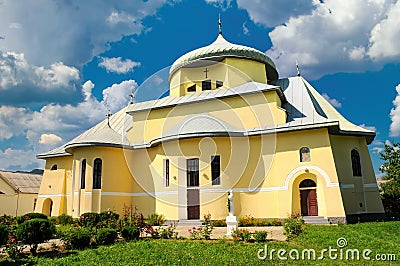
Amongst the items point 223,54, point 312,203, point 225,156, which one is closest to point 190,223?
point 225,156

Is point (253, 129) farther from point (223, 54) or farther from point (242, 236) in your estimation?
point (242, 236)

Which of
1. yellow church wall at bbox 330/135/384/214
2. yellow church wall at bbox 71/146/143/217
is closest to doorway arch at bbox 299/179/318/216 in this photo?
yellow church wall at bbox 330/135/384/214

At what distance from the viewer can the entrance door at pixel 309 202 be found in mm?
18125

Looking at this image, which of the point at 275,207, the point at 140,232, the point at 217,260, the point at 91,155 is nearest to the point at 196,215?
the point at 275,207

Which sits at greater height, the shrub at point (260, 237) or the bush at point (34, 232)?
the bush at point (34, 232)

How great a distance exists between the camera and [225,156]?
18.6m

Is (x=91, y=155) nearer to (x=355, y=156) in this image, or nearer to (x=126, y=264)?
(x=126, y=264)

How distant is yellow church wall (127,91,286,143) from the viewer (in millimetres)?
20078

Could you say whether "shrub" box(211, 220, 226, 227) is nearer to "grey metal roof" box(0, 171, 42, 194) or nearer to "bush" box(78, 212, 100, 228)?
"bush" box(78, 212, 100, 228)

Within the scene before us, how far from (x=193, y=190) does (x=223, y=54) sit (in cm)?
1000

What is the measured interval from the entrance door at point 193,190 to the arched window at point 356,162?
938cm

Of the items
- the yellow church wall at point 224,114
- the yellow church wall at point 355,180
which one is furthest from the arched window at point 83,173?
the yellow church wall at point 355,180

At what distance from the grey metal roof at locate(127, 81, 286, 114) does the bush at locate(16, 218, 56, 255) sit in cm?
1335
